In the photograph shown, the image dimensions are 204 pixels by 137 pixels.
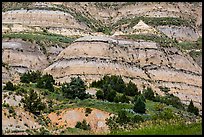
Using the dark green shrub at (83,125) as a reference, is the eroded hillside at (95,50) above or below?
above

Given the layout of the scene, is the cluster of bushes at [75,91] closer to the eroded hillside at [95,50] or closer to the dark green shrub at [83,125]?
the eroded hillside at [95,50]

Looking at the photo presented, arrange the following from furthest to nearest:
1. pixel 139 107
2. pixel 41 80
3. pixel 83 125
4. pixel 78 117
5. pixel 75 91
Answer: pixel 41 80
pixel 75 91
pixel 139 107
pixel 78 117
pixel 83 125

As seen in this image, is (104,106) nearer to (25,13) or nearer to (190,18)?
(25,13)

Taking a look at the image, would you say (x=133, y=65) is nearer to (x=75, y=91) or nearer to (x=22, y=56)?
(x=22, y=56)

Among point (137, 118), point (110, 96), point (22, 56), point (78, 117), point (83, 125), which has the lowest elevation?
point (83, 125)

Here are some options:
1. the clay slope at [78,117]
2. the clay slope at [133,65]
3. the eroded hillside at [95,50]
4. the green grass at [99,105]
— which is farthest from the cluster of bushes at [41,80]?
the clay slope at [78,117]

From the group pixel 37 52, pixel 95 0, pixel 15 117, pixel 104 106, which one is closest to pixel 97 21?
pixel 95 0

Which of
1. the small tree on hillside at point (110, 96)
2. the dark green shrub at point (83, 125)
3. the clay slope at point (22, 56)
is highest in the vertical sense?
the clay slope at point (22, 56)

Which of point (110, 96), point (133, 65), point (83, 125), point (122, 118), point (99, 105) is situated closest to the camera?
point (83, 125)

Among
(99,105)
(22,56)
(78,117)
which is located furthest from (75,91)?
(22,56)
